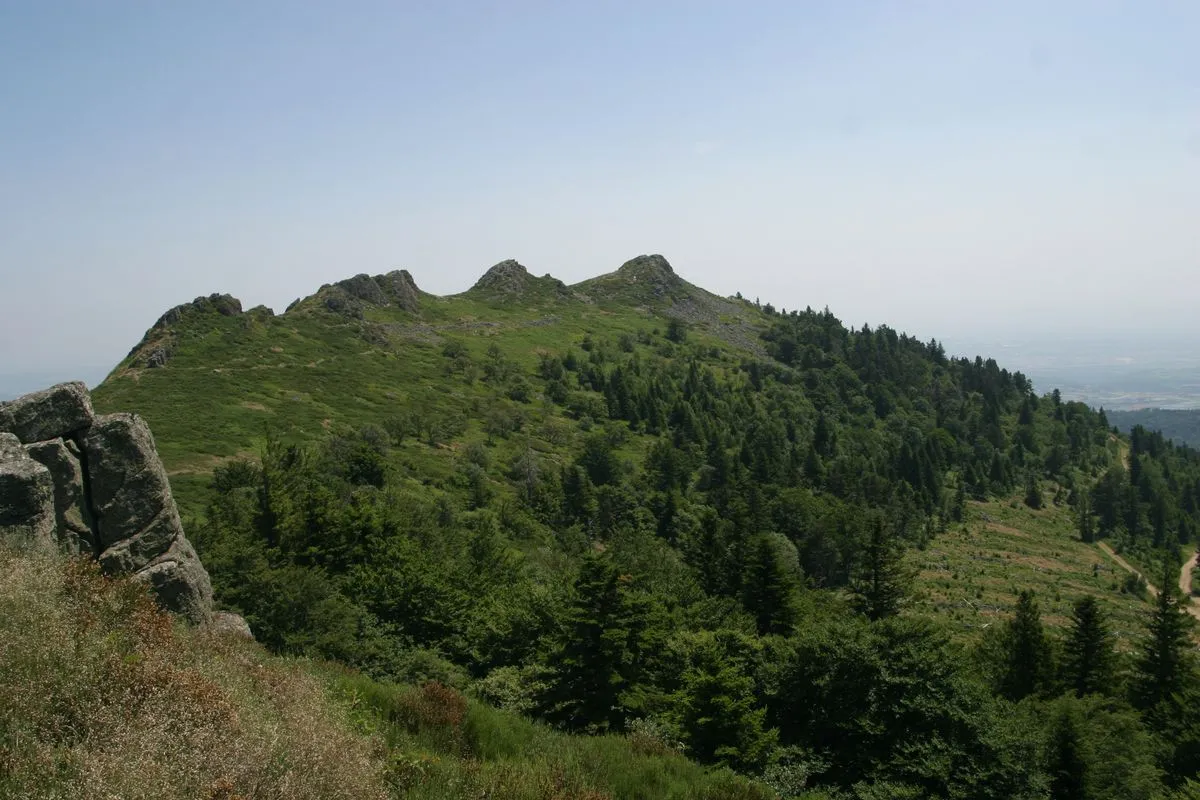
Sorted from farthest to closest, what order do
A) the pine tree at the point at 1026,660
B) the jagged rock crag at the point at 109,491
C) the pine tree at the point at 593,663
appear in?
the pine tree at the point at 1026,660
the pine tree at the point at 593,663
the jagged rock crag at the point at 109,491

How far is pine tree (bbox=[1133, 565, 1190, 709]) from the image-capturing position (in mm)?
40844

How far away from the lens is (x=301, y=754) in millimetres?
7496

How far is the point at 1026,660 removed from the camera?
4131cm

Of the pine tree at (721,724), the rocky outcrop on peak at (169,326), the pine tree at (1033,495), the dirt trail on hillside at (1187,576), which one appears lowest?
the dirt trail on hillside at (1187,576)

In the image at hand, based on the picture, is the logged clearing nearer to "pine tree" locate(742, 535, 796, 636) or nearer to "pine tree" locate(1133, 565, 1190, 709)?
"pine tree" locate(1133, 565, 1190, 709)

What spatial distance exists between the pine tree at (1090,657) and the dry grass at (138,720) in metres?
45.5

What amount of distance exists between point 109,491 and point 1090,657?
49367mm

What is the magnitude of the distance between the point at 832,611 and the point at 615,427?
235ft

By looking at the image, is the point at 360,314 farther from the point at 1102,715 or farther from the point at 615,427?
the point at 1102,715

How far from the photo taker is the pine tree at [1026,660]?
40750 mm

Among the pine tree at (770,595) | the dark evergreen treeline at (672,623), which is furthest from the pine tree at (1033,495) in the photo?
the pine tree at (770,595)

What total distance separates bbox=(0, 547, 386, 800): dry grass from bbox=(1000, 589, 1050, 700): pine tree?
4392 centimetres

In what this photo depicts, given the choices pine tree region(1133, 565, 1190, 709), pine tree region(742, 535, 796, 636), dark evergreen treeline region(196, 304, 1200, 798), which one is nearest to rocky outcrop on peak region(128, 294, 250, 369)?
dark evergreen treeline region(196, 304, 1200, 798)

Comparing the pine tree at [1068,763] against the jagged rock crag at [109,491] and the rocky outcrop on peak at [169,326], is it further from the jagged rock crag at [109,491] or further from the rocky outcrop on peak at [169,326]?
the rocky outcrop on peak at [169,326]
